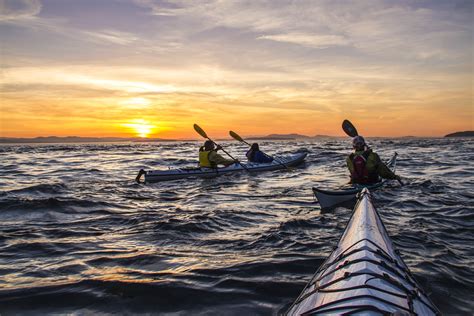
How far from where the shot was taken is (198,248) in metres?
5.80

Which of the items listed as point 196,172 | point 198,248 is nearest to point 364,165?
point 198,248

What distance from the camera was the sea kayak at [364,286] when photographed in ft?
8.40

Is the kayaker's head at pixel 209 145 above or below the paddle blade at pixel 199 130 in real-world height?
below

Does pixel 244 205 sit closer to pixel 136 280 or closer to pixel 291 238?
pixel 291 238

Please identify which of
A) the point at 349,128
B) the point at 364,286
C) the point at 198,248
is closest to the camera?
the point at 364,286

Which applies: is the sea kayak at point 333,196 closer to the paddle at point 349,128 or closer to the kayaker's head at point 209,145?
the paddle at point 349,128

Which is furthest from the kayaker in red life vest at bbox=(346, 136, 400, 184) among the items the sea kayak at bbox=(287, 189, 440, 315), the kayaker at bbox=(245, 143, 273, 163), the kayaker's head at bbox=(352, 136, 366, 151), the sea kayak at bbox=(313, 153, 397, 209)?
the kayaker at bbox=(245, 143, 273, 163)

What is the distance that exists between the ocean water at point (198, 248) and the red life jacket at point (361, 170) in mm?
661

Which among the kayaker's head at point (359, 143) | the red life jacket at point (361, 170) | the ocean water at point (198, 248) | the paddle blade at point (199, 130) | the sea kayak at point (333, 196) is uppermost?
the paddle blade at point (199, 130)

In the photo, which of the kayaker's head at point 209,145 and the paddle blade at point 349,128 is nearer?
the paddle blade at point 349,128

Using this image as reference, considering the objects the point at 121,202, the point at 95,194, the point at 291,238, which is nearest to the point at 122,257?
the point at 291,238

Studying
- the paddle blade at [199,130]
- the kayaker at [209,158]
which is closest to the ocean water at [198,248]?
the kayaker at [209,158]

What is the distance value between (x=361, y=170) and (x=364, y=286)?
22.7 feet

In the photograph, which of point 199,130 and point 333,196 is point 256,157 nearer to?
point 199,130
